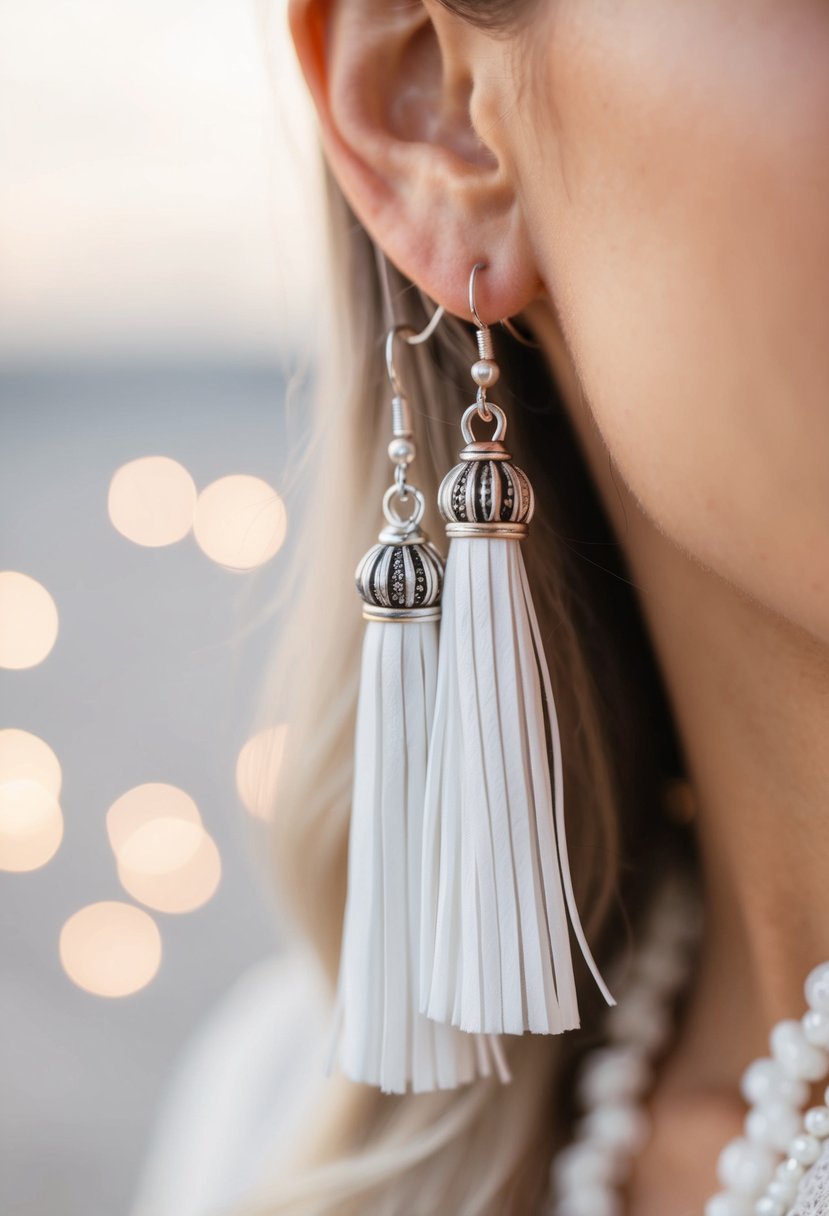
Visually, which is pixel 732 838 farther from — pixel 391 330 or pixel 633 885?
pixel 391 330

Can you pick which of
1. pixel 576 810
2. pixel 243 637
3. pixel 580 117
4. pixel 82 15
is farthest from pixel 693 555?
pixel 82 15

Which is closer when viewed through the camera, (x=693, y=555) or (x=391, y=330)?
(x=693, y=555)

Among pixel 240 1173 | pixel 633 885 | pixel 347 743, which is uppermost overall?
pixel 347 743

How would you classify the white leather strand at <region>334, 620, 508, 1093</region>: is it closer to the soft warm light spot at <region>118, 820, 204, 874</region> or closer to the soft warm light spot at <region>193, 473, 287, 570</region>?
the soft warm light spot at <region>193, 473, 287, 570</region>

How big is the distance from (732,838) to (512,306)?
352 mm

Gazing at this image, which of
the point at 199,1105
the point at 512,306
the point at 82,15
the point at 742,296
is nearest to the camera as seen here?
the point at 742,296

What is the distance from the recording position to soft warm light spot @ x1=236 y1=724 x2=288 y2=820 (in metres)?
0.88

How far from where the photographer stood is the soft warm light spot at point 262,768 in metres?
0.88

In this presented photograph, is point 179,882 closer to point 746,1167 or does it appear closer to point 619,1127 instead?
point 619,1127

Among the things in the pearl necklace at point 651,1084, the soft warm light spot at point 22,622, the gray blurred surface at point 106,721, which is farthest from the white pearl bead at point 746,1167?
the soft warm light spot at point 22,622

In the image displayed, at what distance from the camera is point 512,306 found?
1.94ft

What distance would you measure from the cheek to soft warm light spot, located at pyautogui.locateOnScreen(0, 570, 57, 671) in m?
1.12

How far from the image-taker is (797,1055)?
64cm

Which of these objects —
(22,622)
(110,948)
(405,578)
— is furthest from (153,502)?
(405,578)
